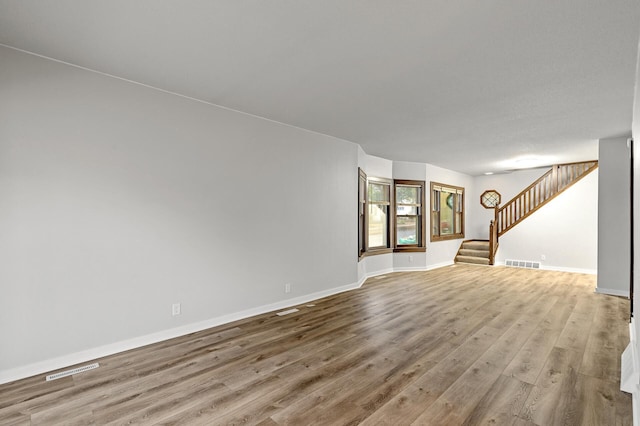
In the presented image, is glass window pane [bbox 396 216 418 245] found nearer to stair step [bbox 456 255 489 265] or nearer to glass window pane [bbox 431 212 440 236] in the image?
glass window pane [bbox 431 212 440 236]

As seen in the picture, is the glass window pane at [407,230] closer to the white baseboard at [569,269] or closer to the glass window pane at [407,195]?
the glass window pane at [407,195]

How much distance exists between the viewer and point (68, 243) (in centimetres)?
276

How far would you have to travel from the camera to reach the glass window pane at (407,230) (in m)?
7.59

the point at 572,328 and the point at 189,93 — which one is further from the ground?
the point at 189,93

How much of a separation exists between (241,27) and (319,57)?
2.27 feet

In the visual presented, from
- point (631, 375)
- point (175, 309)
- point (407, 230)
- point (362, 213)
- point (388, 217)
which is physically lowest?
point (631, 375)

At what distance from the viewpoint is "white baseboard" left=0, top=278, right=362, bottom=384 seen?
8.30 feet

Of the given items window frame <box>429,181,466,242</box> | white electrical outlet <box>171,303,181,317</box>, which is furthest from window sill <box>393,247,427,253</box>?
white electrical outlet <box>171,303,181,317</box>

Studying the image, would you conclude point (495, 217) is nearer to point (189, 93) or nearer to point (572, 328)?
point (572, 328)

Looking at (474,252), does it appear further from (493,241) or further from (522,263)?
(522,263)

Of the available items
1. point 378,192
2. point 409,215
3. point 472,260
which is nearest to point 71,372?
point 378,192

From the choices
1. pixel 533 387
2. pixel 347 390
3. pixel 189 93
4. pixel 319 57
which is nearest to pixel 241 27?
pixel 319 57

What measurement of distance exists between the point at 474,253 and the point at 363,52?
7945 mm

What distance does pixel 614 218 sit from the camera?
5.18 m
